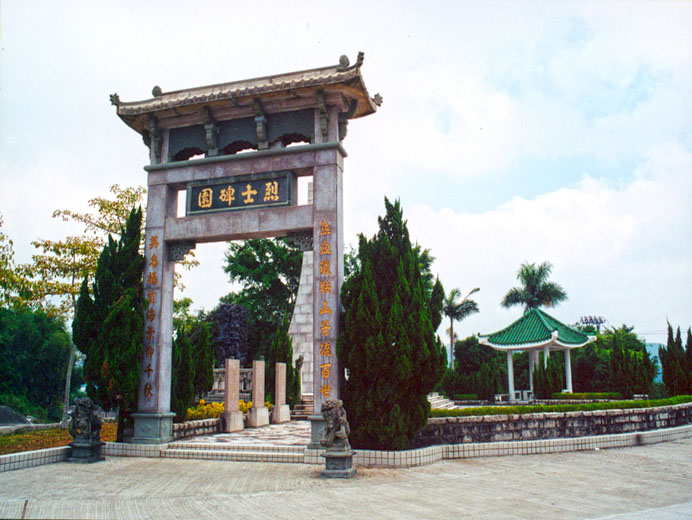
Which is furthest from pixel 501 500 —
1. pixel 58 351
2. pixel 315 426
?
pixel 58 351

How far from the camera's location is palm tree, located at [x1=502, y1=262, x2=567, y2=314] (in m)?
35.6

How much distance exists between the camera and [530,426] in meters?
9.01

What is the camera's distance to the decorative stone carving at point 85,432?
Answer: 8570mm

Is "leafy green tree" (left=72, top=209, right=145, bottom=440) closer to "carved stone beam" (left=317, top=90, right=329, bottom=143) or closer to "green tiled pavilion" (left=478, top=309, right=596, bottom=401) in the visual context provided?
"carved stone beam" (left=317, top=90, right=329, bottom=143)

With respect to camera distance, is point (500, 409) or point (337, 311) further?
point (500, 409)

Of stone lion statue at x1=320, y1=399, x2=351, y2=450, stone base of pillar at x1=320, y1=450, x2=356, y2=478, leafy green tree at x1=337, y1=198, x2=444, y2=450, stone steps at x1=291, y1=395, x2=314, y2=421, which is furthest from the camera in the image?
stone steps at x1=291, y1=395, x2=314, y2=421

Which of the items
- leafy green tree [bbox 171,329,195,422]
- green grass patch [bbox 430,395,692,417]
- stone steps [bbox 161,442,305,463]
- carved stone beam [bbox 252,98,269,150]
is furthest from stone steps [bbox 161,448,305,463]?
carved stone beam [bbox 252,98,269,150]

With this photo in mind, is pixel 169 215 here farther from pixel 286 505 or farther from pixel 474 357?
pixel 474 357

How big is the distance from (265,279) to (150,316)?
22.4 meters

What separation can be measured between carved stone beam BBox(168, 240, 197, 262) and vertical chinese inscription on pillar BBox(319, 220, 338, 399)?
2.65 metres

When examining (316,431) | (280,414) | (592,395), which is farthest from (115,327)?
(592,395)

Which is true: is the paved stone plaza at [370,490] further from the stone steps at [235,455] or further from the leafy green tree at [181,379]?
the leafy green tree at [181,379]

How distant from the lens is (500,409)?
9359mm

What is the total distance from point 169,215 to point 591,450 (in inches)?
328
